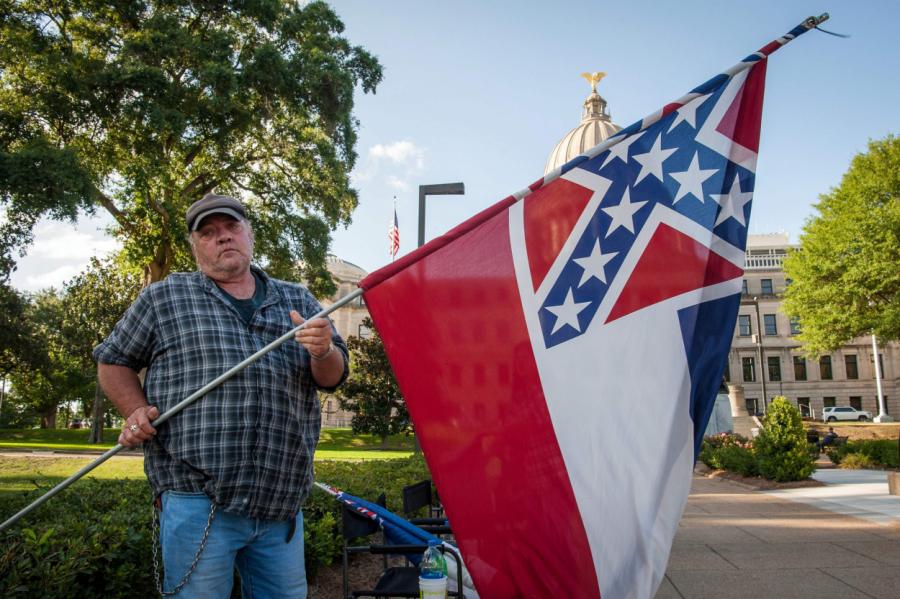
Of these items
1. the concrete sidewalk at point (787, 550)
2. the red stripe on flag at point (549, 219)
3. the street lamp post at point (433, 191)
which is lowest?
the concrete sidewalk at point (787, 550)

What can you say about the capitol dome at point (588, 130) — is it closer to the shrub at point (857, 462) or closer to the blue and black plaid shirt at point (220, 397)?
the shrub at point (857, 462)

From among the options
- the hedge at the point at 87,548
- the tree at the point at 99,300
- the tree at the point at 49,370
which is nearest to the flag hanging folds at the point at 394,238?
the hedge at the point at 87,548

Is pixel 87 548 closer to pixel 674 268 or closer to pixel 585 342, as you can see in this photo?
pixel 585 342

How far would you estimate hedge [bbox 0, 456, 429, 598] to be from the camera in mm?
3141

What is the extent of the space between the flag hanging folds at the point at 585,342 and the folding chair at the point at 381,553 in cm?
130

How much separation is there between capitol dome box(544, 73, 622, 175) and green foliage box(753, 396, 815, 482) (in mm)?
40619

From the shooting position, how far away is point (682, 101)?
3.03m

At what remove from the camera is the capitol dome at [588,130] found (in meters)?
55.3

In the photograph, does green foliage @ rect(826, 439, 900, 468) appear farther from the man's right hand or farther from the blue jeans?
the man's right hand

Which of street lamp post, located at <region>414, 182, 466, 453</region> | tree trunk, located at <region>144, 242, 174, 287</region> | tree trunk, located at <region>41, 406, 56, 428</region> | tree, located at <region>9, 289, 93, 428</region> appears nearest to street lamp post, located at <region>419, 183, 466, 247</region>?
street lamp post, located at <region>414, 182, 466, 453</region>

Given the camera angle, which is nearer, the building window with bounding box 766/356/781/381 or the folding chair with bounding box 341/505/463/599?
the folding chair with bounding box 341/505/463/599

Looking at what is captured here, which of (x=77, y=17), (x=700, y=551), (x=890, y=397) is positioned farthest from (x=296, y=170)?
(x=890, y=397)

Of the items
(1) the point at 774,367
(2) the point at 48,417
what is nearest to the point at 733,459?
(1) the point at 774,367

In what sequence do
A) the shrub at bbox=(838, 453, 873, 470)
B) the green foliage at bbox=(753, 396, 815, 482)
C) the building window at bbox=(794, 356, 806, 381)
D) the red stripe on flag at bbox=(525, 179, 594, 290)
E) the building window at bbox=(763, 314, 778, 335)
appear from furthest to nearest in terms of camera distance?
the building window at bbox=(763, 314, 778, 335) → the building window at bbox=(794, 356, 806, 381) → the shrub at bbox=(838, 453, 873, 470) → the green foliage at bbox=(753, 396, 815, 482) → the red stripe on flag at bbox=(525, 179, 594, 290)
